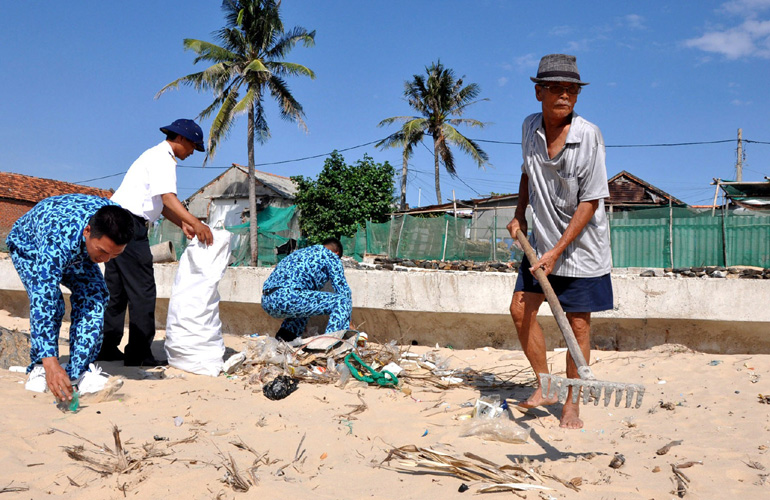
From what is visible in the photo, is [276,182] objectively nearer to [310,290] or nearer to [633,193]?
[633,193]

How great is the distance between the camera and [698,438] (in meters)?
2.56

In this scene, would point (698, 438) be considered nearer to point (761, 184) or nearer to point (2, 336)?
point (2, 336)

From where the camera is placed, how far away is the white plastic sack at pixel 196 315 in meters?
3.65

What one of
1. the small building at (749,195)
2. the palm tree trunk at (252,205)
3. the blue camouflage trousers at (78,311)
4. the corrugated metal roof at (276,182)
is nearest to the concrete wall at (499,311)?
the blue camouflage trousers at (78,311)

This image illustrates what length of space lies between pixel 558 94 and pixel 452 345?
2553 millimetres

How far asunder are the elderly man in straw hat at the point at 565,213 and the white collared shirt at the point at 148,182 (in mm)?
2224

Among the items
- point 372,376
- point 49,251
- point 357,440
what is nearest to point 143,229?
point 49,251

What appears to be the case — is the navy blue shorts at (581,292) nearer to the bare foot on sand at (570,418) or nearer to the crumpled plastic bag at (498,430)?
the bare foot on sand at (570,418)

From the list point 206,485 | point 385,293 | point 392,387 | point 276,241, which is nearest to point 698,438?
point 392,387

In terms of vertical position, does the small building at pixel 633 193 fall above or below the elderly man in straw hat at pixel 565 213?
above

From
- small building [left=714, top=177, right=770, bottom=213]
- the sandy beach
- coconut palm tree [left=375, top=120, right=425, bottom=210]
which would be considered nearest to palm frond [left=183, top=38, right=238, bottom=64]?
coconut palm tree [left=375, top=120, right=425, bottom=210]

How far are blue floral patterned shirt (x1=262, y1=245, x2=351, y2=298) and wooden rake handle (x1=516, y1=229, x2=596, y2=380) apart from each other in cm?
182

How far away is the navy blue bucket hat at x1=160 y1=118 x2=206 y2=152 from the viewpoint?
3631 mm

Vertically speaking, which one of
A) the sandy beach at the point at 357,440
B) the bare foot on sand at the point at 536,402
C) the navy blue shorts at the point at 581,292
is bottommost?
the sandy beach at the point at 357,440
